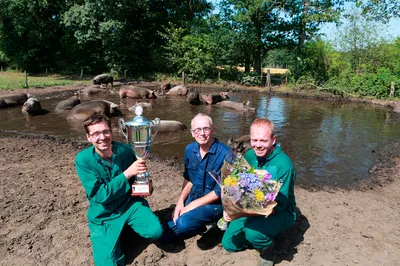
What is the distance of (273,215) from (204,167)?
93 centimetres

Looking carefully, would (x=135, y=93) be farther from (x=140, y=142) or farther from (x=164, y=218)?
(x=140, y=142)

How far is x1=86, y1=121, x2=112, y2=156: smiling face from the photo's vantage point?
304cm

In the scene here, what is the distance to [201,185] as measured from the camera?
356cm

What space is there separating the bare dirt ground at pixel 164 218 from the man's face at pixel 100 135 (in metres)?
1.16

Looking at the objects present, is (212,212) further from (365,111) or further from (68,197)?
(365,111)

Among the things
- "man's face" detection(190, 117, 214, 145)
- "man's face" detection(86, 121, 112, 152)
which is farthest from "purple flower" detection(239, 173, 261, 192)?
"man's face" detection(86, 121, 112, 152)

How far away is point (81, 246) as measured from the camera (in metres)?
3.51

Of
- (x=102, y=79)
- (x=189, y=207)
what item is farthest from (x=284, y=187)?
(x=102, y=79)

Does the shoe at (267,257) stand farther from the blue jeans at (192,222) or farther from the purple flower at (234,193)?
the purple flower at (234,193)

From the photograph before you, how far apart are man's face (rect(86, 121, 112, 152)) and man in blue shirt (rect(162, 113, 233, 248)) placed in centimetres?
93

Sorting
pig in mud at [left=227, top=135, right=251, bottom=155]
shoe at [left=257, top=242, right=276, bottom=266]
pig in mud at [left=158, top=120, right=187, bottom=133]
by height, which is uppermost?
pig in mud at [left=227, top=135, right=251, bottom=155]

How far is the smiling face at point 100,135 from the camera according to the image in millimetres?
3043

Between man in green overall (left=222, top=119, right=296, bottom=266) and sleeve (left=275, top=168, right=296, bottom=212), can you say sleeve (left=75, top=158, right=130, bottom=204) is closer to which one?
man in green overall (left=222, top=119, right=296, bottom=266)

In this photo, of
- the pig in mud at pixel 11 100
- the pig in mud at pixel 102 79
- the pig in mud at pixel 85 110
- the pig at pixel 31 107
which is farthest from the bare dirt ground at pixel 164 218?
the pig in mud at pixel 102 79
